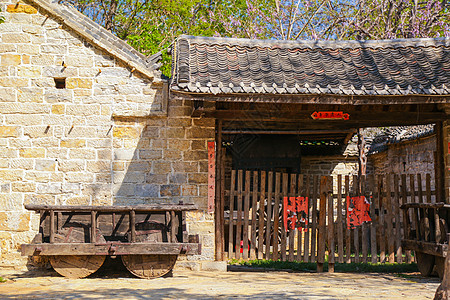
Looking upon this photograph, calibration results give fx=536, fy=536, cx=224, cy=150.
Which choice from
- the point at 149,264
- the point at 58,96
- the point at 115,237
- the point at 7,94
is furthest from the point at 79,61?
the point at 149,264

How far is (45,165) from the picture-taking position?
845 centimetres

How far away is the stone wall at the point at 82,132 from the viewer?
8.44 metres

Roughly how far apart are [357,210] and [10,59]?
20.5 ft

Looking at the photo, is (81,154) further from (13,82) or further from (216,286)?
(216,286)

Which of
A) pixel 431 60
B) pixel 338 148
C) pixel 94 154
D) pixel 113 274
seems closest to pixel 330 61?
pixel 431 60

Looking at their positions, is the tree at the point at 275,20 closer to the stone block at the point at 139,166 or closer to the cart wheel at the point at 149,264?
the stone block at the point at 139,166

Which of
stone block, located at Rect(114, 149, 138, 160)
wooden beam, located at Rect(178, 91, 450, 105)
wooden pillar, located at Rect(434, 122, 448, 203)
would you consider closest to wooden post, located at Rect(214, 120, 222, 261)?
wooden beam, located at Rect(178, 91, 450, 105)

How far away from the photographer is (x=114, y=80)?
28.5 feet

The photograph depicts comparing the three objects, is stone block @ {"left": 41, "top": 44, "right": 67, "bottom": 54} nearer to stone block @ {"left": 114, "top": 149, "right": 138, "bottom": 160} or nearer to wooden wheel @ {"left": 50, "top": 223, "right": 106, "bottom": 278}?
stone block @ {"left": 114, "top": 149, "right": 138, "bottom": 160}

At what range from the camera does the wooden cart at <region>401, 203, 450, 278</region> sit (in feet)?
24.8

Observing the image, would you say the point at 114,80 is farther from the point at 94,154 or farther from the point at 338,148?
the point at 338,148

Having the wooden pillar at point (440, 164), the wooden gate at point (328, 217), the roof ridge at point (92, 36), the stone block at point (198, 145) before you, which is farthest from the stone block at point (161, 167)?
the wooden pillar at point (440, 164)

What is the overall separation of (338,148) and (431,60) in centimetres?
697

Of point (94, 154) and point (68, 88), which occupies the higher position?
point (68, 88)
